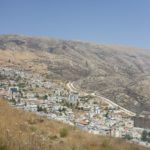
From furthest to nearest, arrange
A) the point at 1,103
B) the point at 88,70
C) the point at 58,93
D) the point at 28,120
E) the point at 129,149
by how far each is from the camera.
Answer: the point at 88,70 < the point at 58,93 < the point at 1,103 < the point at 28,120 < the point at 129,149

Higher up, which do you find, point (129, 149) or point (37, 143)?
point (37, 143)

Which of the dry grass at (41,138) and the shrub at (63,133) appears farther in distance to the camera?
the shrub at (63,133)

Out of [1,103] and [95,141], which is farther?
[1,103]

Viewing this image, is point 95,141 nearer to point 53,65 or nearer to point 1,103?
point 1,103

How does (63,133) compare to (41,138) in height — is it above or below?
below

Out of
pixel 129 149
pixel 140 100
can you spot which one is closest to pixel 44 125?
pixel 129 149

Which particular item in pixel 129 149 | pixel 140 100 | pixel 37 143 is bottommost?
pixel 140 100

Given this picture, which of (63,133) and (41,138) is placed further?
(63,133)

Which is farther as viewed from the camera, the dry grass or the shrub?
the shrub
